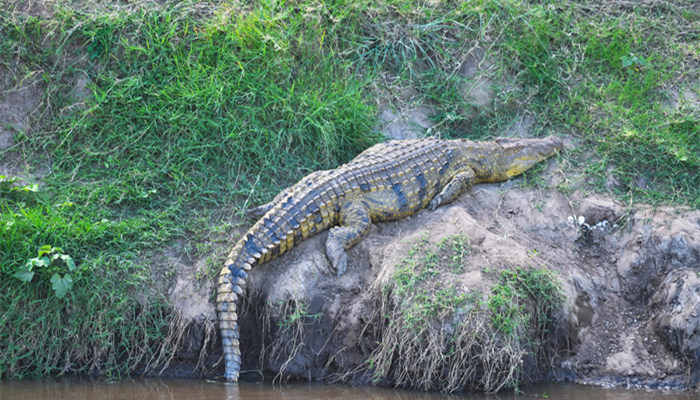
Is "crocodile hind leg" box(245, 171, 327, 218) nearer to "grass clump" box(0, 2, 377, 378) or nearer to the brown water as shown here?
"grass clump" box(0, 2, 377, 378)

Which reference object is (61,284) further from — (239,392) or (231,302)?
(239,392)

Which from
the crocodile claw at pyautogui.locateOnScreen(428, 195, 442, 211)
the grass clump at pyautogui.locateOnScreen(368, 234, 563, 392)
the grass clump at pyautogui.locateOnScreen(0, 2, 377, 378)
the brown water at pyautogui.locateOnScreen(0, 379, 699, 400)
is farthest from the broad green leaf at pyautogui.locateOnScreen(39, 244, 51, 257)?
the crocodile claw at pyautogui.locateOnScreen(428, 195, 442, 211)

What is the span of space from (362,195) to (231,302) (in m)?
1.41

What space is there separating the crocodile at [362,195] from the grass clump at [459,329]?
67cm

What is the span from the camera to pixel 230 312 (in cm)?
512

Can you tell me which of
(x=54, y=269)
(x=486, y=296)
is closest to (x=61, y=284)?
(x=54, y=269)

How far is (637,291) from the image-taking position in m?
5.64

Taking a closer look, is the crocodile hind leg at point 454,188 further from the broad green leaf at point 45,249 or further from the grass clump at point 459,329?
the broad green leaf at point 45,249

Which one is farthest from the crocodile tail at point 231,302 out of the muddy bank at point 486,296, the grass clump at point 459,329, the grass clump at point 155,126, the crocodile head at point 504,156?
the crocodile head at point 504,156

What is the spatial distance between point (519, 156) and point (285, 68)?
229 cm

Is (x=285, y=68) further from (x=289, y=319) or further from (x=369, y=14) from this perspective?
(x=289, y=319)

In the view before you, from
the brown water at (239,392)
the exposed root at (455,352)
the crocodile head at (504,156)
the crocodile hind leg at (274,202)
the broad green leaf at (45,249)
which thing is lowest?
the brown water at (239,392)

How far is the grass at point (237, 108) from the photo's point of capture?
17.6 feet

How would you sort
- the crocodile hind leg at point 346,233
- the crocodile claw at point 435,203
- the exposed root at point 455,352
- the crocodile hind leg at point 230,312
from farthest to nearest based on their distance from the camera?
the crocodile claw at point 435,203 < the crocodile hind leg at point 346,233 < the crocodile hind leg at point 230,312 < the exposed root at point 455,352
